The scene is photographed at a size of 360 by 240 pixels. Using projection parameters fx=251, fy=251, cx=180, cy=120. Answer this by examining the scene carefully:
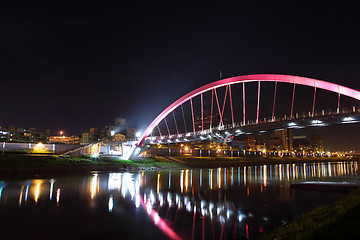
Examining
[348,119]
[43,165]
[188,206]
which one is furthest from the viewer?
[43,165]

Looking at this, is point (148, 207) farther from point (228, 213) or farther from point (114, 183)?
point (114, 183)

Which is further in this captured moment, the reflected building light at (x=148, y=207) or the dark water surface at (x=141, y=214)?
the reflected building light at (x=148, y=207)

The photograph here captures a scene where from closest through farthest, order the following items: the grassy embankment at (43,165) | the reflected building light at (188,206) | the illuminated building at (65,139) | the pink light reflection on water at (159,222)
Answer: the pink light reflection on water at (159,222) < the reflected building light at (188,206) < the grassy embankment at (43,165) < the illuminated building at (65,139)

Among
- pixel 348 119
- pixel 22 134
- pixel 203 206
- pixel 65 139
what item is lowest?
pixel 203 206

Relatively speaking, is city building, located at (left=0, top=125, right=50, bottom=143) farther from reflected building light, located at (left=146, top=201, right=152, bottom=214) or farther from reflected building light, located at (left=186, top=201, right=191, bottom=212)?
reflected building light, located at (left=186, top=201, right=191, bottom=212)

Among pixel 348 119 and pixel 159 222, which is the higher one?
pixel 348 119

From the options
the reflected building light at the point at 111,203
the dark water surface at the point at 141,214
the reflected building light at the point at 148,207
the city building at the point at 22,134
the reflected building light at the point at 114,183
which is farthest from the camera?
the city building at the point at 22,134

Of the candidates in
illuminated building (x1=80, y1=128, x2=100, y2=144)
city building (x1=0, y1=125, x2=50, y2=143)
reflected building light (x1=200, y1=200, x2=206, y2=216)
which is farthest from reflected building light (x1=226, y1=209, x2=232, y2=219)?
illuminated building (x1=80, y1=128, x2=100, y2=144)

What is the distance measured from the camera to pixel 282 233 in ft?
23.4

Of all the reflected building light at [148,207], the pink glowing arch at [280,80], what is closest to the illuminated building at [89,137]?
the pink glowing arch at [280,80]

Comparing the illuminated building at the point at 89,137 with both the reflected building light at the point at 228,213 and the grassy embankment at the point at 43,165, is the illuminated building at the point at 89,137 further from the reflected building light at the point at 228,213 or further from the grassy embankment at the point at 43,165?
the reflected building light at the point at 228,213

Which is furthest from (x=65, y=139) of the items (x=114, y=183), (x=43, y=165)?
(x=114, y=183)

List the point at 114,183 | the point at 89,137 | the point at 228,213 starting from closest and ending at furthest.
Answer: the point at 228,213, the point at 114,183, the point at 89,137

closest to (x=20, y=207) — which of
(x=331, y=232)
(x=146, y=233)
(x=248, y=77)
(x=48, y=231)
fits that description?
(x=48, y=231)
